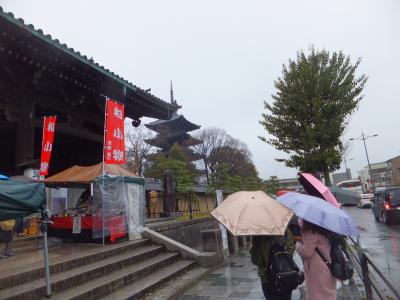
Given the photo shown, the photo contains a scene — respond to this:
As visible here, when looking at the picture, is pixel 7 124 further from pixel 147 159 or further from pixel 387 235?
pixel 147 159

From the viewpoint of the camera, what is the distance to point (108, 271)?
737 centimetres

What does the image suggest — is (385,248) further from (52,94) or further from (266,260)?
(52,94)

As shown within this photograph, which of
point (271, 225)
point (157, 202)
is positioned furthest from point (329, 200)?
point (157, 202)

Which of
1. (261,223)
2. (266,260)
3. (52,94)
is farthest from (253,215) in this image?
(52,94)

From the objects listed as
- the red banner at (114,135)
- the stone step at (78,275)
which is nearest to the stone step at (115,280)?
the stone step at (78,275)

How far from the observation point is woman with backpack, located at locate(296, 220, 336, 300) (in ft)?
12.1

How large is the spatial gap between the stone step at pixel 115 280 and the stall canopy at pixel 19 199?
180 cm

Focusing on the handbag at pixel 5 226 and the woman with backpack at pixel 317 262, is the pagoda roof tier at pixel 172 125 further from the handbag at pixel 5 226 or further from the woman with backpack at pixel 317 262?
the woman with backpack at pixel 317 262

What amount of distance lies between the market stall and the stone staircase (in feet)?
2.17

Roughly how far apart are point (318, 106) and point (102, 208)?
9873 mm

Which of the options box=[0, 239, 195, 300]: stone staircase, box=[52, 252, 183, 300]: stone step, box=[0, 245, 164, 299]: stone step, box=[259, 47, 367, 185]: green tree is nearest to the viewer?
box=[0, 245, 164, 299]: stone step

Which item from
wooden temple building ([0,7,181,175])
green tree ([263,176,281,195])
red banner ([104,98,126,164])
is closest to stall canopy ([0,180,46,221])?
wooden temple building ([0,7,181,175])

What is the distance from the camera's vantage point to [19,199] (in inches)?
185

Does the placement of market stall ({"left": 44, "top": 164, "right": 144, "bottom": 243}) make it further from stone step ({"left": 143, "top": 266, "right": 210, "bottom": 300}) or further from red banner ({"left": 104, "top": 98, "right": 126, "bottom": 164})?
stone step ({"left": 143, "top": 266, "right": 210, "bottom": 300})
